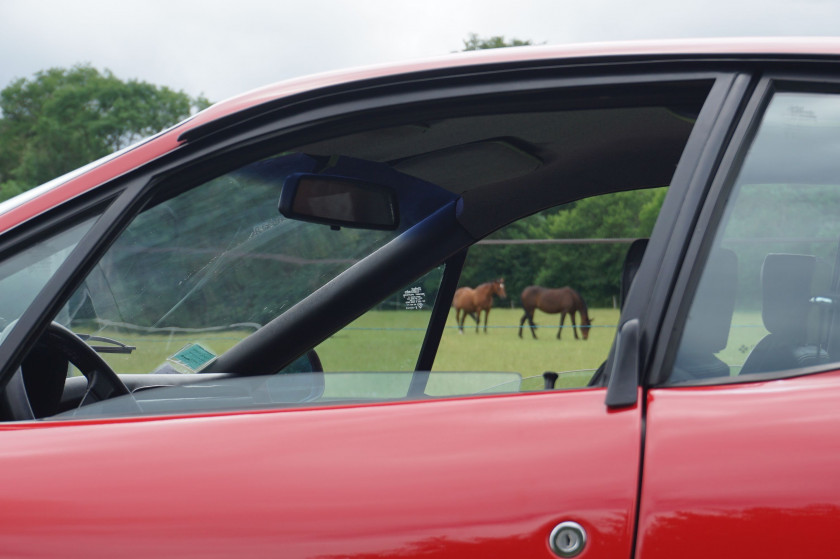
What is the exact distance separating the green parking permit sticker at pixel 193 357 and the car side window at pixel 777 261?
3.82 feet

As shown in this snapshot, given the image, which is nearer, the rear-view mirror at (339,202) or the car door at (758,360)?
the car door at (758,360)

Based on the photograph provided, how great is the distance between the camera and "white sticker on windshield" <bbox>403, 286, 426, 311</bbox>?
2428 mm

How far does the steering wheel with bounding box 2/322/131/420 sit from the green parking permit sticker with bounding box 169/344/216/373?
139 mm

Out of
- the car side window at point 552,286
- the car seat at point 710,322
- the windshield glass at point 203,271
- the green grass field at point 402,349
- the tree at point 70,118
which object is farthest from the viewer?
the tree at point 70,118

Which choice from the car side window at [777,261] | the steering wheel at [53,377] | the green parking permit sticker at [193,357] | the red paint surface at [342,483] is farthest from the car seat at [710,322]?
the green parking permit sticker at [193,357]

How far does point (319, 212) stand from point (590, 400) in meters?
0.97

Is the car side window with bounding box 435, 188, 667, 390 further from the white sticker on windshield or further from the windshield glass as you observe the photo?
the windshield glass

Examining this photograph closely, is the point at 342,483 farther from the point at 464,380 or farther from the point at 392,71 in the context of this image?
the point at 392,71

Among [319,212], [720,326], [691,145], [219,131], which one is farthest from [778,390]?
[319,212]

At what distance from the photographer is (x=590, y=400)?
120cm

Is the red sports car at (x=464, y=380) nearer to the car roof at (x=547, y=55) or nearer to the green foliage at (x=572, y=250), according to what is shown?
the car roof at (x=547, y=55)

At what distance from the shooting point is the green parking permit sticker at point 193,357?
1903mm

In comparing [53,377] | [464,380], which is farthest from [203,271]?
[464,380]

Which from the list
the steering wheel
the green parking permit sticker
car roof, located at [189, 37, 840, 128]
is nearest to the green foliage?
car roof, located at [189, 37, 840, 128]
